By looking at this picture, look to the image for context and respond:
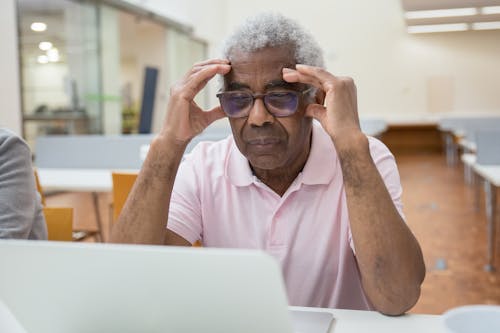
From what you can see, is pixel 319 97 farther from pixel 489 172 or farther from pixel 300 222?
pixel 489 172

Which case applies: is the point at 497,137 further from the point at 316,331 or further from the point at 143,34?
the point at 143,34

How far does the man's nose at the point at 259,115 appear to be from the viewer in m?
1.12

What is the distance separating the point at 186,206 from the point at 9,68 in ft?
16.0

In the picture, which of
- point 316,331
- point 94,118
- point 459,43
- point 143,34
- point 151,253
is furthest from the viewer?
point 459,43

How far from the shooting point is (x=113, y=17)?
773cm

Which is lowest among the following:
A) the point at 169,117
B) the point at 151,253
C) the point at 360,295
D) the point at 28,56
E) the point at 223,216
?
the point at 360,295

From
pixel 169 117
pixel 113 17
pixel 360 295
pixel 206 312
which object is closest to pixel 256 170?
pixel 169 117

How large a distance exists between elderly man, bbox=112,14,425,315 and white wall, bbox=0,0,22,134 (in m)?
4.65

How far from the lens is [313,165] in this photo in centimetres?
121

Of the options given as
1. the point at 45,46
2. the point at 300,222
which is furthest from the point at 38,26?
the point at 300,222

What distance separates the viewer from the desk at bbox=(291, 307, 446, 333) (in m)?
0.81

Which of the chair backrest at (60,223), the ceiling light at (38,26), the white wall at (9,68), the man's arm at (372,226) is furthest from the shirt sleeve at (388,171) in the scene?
the ceiling light at (38,26)

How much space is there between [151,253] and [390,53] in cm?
1222

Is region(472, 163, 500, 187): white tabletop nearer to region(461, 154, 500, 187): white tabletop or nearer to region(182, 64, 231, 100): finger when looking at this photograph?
region(461, 154, 500, 187): white tabletop
